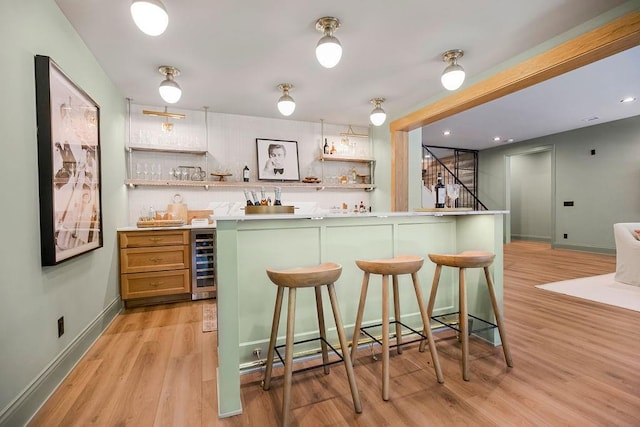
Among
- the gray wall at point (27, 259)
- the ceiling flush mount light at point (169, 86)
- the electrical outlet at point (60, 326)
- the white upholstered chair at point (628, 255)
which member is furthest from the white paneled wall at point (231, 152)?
the white upholstered chair at point (628, 255)

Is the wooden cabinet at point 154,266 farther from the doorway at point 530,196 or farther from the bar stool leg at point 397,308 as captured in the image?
the doorway at point 530,196

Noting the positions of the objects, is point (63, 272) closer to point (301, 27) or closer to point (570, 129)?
point (301, 27)

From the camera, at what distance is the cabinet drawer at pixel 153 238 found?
3.42 m

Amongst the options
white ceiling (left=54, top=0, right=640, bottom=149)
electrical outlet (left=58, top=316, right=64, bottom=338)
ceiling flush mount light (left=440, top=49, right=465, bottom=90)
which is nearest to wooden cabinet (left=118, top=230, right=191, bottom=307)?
electrical outlet (left=58, top=316, right=64, bottom=338)

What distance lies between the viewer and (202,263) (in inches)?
148

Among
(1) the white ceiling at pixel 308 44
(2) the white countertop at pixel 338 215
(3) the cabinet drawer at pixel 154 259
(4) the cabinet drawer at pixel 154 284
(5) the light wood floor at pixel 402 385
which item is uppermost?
(1) the white ceiling at pixel 308 44

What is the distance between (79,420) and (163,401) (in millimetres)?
403

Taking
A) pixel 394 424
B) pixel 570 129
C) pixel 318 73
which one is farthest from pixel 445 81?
pixel 570 129

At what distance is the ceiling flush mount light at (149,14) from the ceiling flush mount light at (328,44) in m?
1.07

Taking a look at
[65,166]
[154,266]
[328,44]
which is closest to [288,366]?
[65,166]

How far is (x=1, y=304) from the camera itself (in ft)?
4.82

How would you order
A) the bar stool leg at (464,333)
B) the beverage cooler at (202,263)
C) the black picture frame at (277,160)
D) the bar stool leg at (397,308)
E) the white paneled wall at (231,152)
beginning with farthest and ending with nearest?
the black picture frame at (277,160), the white paneled wall at (231,152), the beverage cooler at (202,263), the bar stool leg at (397,308), the bar stool leg at (464,333)

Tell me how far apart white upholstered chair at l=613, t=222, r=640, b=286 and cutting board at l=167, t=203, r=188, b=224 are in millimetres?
5974

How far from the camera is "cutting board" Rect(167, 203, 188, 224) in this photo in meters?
4.19
